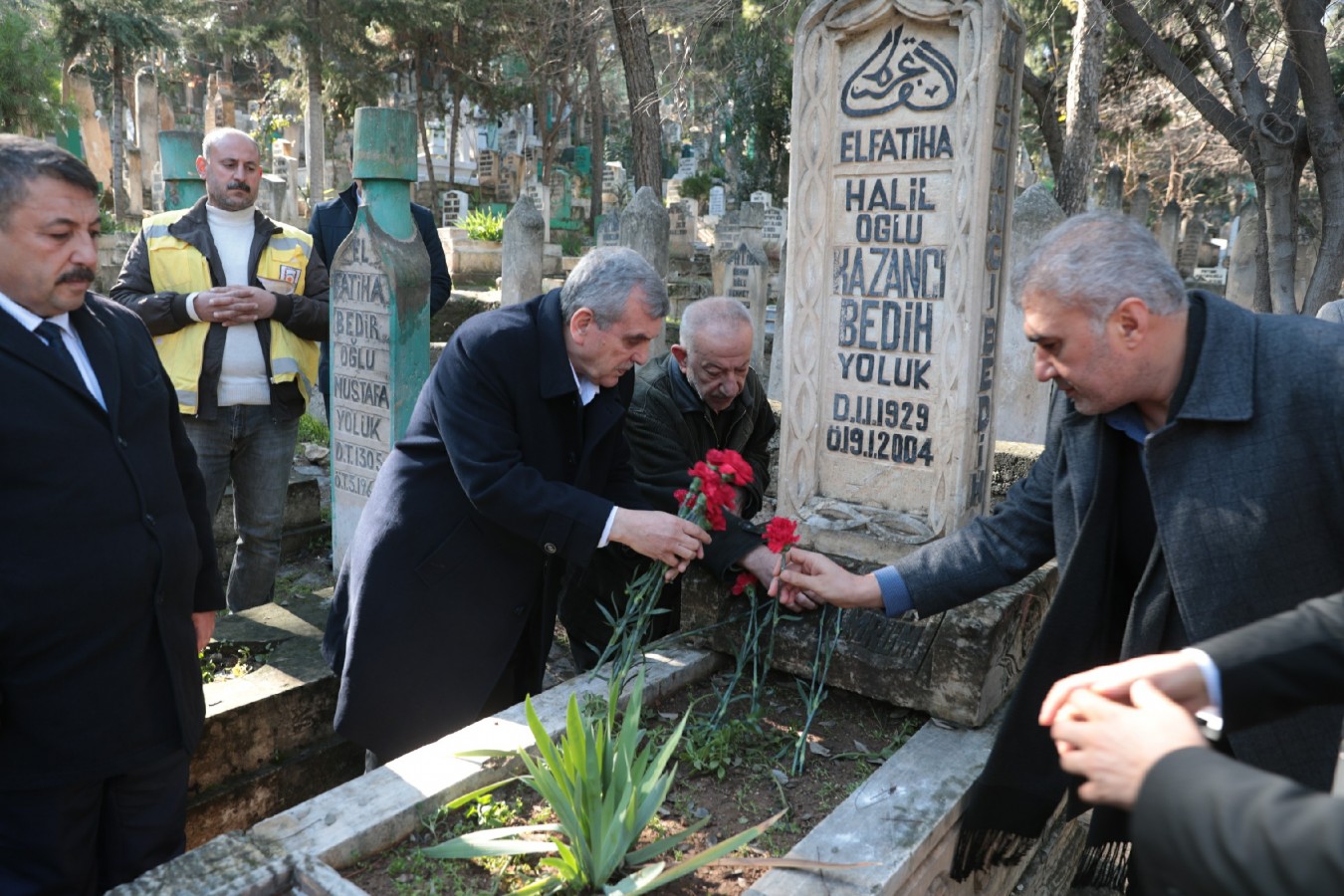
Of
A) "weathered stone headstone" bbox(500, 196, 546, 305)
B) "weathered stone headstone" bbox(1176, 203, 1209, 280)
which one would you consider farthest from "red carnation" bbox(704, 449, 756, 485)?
"weathered stone headstone" bbox(1176, 203, 1209, 280)

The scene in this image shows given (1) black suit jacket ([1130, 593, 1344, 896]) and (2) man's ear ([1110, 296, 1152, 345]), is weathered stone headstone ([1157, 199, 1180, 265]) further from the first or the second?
(1) black suit jacket ([1130, 593, 1344, 896])

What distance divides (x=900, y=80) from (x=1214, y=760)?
Answer: 95.2 inches

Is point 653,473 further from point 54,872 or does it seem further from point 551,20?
point 551,20

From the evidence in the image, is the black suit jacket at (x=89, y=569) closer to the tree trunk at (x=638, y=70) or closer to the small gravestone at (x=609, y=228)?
the tree trunk at (x=638, y=70)

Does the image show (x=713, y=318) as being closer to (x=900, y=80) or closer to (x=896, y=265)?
(x=896, y=265)

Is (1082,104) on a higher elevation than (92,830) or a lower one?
higher

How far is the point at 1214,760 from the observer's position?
1143 millimetres

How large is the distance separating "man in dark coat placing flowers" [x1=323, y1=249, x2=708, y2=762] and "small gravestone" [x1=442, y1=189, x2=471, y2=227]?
22.7m

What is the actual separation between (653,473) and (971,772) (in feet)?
4.73

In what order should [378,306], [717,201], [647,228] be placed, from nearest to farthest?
[378,306]
[647,228]
[717,201]

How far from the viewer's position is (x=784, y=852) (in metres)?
2.07

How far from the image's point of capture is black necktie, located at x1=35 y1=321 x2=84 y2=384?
198cm

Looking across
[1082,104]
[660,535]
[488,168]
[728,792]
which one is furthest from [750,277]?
[488,168]

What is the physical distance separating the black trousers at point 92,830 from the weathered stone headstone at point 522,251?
743 centimetres
